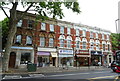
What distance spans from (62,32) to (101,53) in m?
13.2

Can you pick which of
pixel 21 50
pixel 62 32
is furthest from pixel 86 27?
pixel 21 50

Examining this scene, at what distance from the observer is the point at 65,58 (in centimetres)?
2442

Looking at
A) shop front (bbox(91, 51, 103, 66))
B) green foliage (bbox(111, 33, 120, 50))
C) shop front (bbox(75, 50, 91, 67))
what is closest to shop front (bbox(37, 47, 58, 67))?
shop front (bbox(75, 50, 91, 67))

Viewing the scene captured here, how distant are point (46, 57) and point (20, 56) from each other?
205 inches

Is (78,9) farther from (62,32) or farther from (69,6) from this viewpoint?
(62,32)

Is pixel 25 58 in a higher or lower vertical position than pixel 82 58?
higher

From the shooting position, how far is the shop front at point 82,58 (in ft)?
83.3

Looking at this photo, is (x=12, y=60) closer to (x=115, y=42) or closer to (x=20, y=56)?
(x=20, y=56)

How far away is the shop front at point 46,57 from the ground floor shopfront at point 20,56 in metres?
1.58

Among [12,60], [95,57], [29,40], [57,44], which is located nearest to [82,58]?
[95,57]

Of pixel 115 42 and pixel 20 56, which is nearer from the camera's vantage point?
pixel 20 56

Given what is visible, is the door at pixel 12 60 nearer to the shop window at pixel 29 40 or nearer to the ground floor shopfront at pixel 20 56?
the ground floor shopfront at pixel 20 56

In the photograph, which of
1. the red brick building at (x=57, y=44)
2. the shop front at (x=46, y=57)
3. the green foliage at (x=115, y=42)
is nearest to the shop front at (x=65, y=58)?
the red brick building at (x=57, y=44)

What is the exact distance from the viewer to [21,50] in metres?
19.3
